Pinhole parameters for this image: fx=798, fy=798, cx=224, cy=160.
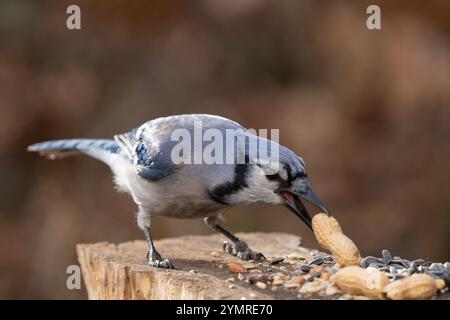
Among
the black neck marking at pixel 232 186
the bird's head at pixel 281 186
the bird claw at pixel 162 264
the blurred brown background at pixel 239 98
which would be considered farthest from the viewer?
the blurred brown background at pixel 239 98

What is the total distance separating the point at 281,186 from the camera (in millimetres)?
3713

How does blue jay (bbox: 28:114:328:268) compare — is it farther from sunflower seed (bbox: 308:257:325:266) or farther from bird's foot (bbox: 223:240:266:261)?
sunflower seed (bbox: 308:257:325:266)

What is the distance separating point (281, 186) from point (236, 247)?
750mm

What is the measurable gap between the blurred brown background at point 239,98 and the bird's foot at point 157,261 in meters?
3.27

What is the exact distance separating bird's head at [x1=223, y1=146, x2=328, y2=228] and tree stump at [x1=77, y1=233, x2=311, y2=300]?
35 centimetres

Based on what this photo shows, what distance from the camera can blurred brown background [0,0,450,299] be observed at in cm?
755

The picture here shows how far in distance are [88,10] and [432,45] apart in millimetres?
3369

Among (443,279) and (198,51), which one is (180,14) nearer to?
(198,51)

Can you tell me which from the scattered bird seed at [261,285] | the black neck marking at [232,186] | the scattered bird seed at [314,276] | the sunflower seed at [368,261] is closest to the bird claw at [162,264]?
the black neck marking at [232,186]

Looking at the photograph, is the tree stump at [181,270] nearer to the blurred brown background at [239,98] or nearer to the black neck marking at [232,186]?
the black neck marking at [232,186]

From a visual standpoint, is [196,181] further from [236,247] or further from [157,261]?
[236,247]

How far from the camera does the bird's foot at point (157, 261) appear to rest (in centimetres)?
395

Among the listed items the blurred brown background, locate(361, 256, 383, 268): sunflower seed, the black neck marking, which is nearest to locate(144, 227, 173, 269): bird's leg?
the black neck marking
